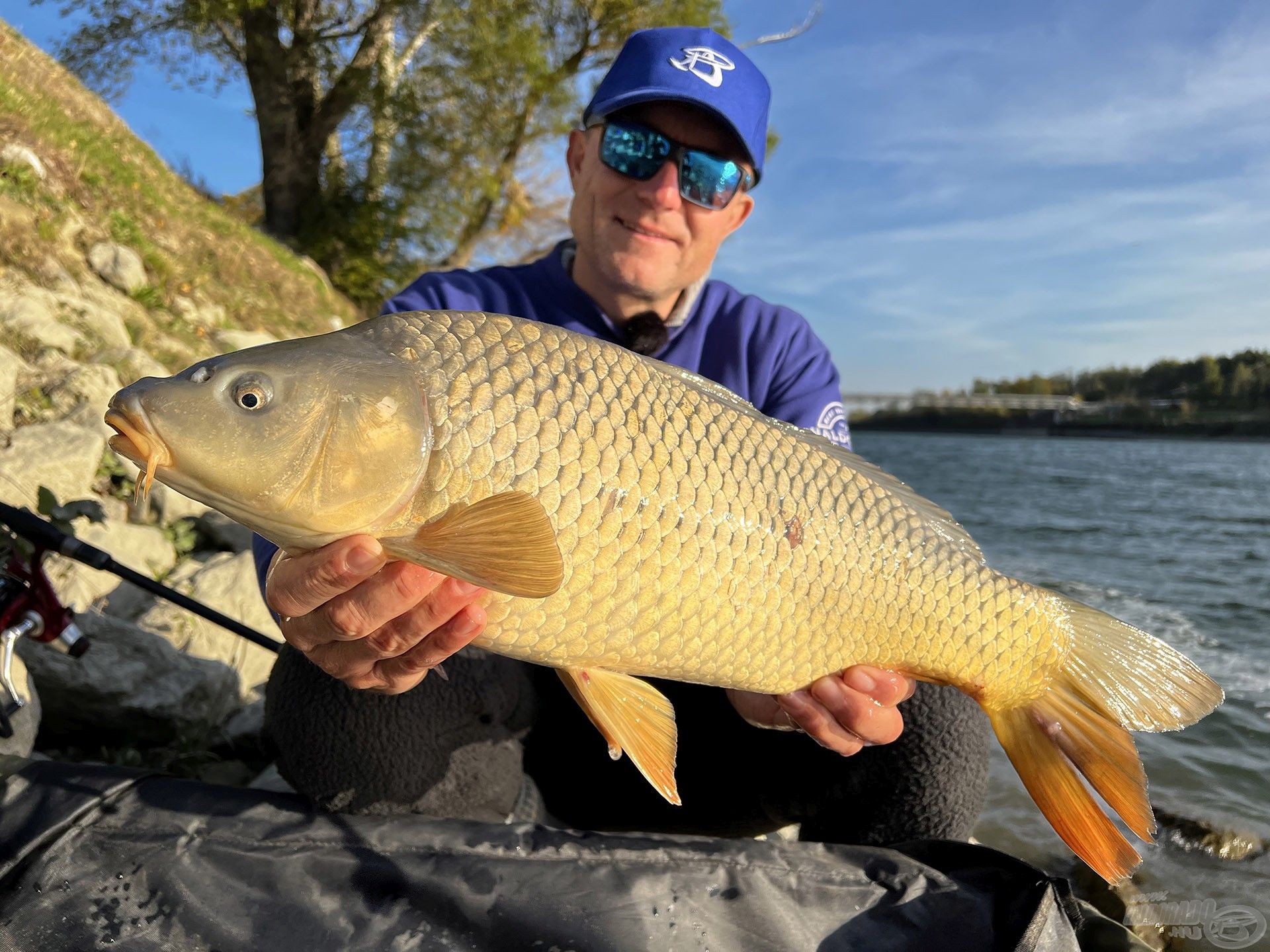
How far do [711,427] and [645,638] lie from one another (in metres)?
0.34

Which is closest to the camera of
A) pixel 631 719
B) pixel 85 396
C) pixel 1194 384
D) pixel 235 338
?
pixel 631 719

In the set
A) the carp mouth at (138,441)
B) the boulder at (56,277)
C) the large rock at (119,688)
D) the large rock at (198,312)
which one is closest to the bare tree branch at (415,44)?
the large rock at (198,312)

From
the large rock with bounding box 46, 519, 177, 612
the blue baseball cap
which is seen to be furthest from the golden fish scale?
the large rock with bounding box 46, 519, 177, 612

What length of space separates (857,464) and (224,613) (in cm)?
215

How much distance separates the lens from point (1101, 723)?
4.67 feet

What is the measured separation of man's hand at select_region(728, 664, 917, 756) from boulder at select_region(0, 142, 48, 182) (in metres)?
5.15

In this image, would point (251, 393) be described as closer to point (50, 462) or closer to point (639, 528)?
point (639, 528)

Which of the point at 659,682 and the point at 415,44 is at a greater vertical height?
the point at 415,44

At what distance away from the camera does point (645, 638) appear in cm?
120

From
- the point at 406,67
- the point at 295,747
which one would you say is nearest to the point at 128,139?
the point at 406,67

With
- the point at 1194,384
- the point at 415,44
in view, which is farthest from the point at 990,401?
the point at 415,44

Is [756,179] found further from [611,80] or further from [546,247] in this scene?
[546,247]

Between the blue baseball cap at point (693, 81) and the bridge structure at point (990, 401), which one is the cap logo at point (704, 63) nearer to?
the blue baseball cap at point (693, 81)

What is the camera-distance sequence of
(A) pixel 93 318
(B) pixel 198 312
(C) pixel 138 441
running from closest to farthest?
(C) pixel 138 441, (A) pixel 93 318, (B) pixel 198 312
